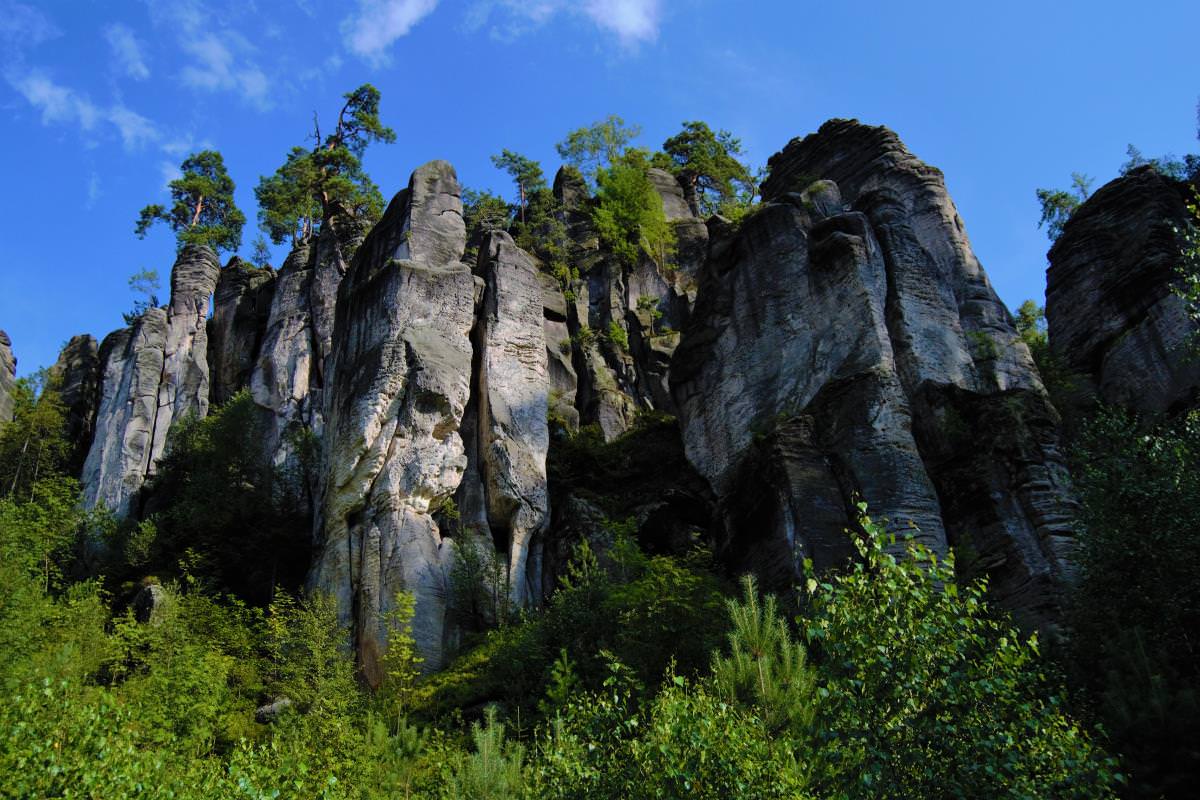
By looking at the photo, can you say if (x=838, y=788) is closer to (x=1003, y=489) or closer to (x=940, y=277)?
(x=1003, y=489)

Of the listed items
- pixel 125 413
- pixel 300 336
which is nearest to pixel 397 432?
pixel 300 336

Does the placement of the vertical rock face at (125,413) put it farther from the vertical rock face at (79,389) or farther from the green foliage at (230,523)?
the green foliage at (230,523)

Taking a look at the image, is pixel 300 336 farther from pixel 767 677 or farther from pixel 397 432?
pixel 767 677

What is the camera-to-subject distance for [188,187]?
201 feet

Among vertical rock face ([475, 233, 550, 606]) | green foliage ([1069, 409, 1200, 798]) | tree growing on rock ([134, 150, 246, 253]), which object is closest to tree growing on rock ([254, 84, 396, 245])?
tree growing on rock ([134, 150, 246, 253])

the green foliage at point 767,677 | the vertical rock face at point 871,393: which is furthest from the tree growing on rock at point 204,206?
the green foliage at point 767,677

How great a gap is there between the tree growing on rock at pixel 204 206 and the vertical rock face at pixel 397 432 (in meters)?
28.2

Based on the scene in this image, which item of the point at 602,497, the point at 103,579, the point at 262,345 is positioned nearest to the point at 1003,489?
the point at 602,497

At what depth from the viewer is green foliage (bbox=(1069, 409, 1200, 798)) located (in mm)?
12477

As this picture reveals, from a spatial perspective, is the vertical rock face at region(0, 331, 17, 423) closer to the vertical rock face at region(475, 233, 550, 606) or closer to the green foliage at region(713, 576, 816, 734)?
the vertical rock face at region(475, 233, 550, 606)

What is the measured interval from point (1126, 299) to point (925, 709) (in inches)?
886

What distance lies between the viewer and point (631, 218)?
154 ft

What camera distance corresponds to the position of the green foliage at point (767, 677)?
14578 millimetres

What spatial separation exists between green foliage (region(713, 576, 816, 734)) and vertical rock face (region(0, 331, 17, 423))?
4335 cm
